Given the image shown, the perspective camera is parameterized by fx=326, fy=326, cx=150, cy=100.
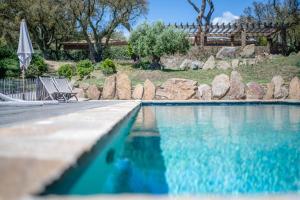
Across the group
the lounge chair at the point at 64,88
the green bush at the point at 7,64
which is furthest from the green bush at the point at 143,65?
the lounge chair at the point at 64,88

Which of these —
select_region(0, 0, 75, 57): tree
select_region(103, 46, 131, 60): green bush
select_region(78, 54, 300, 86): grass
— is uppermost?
select_region(0, 0, 75, 57): tree

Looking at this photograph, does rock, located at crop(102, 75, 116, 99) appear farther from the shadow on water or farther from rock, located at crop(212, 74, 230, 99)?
the shadow on water

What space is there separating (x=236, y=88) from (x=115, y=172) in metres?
11.2

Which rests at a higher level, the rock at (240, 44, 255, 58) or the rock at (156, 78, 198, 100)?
the rock at (240, 44, 255, 58)

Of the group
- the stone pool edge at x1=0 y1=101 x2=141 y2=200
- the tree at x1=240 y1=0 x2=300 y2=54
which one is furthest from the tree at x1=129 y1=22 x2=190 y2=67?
the stone pool edge at x1=0 y1=101 x2=141 y2=200

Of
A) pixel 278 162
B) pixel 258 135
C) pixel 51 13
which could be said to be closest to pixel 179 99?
pixel 258 135

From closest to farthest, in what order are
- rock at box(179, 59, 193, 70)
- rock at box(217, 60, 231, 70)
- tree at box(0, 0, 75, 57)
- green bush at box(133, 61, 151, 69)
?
1. rock at box(217, 60, 231, 70)
2. rock at box(179, 59, 193, 70)
3. green bush at box(133, 61, 151, 69)
4. tree at box(0, 0, 75, 57)

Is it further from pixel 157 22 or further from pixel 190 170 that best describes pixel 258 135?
pixel 157 22

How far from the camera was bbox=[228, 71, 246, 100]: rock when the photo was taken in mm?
13336

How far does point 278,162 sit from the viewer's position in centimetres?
384

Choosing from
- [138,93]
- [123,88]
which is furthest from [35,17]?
[138,93]

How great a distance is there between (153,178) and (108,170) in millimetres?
495

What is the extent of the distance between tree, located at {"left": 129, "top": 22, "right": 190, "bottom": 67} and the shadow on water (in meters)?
16.4

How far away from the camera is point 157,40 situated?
809 inches
